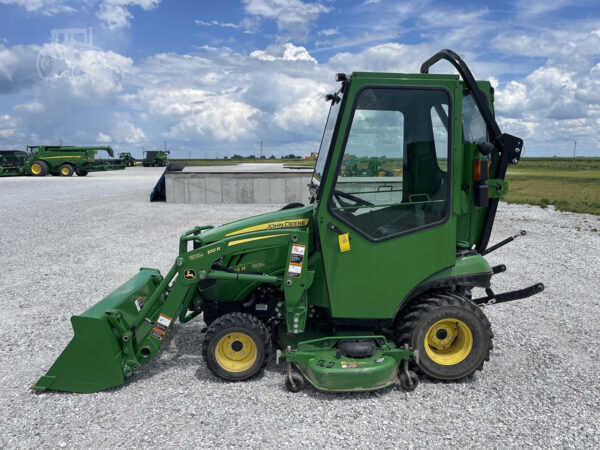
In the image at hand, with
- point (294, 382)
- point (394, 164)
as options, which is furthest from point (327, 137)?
point (294, 382)

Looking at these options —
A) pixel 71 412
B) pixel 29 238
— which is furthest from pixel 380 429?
pixel 29 238

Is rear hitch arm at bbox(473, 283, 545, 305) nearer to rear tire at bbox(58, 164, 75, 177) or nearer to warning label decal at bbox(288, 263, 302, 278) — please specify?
warning label decal at bbox(288, 263, 302, 278)

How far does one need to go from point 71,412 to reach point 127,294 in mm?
1217

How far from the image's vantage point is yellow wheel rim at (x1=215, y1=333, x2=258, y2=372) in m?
3.90

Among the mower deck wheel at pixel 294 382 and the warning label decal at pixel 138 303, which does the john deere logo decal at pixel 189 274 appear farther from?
the mower deck wheel at pixel 294 382

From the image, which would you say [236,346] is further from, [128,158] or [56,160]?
[128,158]

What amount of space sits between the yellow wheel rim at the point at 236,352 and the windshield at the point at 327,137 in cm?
156

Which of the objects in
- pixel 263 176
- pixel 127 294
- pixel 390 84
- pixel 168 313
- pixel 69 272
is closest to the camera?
pixel 390 84

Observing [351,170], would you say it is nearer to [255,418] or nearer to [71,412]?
[255,418]

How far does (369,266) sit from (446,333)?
968mm

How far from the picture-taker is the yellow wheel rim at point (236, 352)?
390 cm

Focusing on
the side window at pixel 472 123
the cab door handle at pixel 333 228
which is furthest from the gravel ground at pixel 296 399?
the side window at pixel 472 123

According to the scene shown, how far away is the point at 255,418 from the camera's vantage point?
338 cm

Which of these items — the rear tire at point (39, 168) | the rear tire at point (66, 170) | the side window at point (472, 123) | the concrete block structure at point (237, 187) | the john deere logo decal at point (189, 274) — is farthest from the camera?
the rear tire at point (66, 170)
